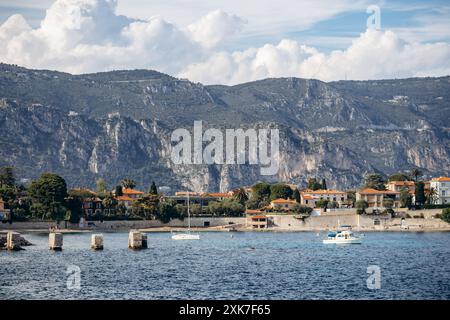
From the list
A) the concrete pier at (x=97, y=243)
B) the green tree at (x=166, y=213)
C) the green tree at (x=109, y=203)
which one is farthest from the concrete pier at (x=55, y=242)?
the green tree at (x=109, y=203)

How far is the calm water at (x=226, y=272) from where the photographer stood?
6506cm

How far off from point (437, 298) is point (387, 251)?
150 ft

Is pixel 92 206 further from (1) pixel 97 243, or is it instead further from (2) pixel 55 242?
(2) pixel 55 242

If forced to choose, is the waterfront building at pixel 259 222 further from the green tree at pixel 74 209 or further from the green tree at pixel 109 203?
the green tree at pixel 74 209

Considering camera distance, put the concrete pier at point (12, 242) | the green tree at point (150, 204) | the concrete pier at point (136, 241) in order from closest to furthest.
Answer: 1. the concrete pier at point (12, 242)
2. the concrete pier at point (136, 241)
3. the green tree at point (150, 204)

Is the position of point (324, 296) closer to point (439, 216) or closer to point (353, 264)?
point (353, 264)

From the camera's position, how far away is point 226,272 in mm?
79312

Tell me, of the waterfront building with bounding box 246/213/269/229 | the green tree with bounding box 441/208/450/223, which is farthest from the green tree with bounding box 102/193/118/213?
the green tree with bounding box 441/208/450/223

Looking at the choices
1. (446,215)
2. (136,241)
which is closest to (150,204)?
(446,215)

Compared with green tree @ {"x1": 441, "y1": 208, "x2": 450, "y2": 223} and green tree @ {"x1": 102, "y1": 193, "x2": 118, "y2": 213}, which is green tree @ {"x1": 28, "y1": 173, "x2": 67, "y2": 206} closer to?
green tree @ {"x1": 102, "y1": 193, "x2": 118, "y2": 213}

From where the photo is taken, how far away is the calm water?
6506cm

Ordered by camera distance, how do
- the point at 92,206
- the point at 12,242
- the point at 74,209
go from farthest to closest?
the point at 92,206 → the point at 74,209 → the point at 12,242

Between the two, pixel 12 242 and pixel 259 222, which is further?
pixel 259 222
